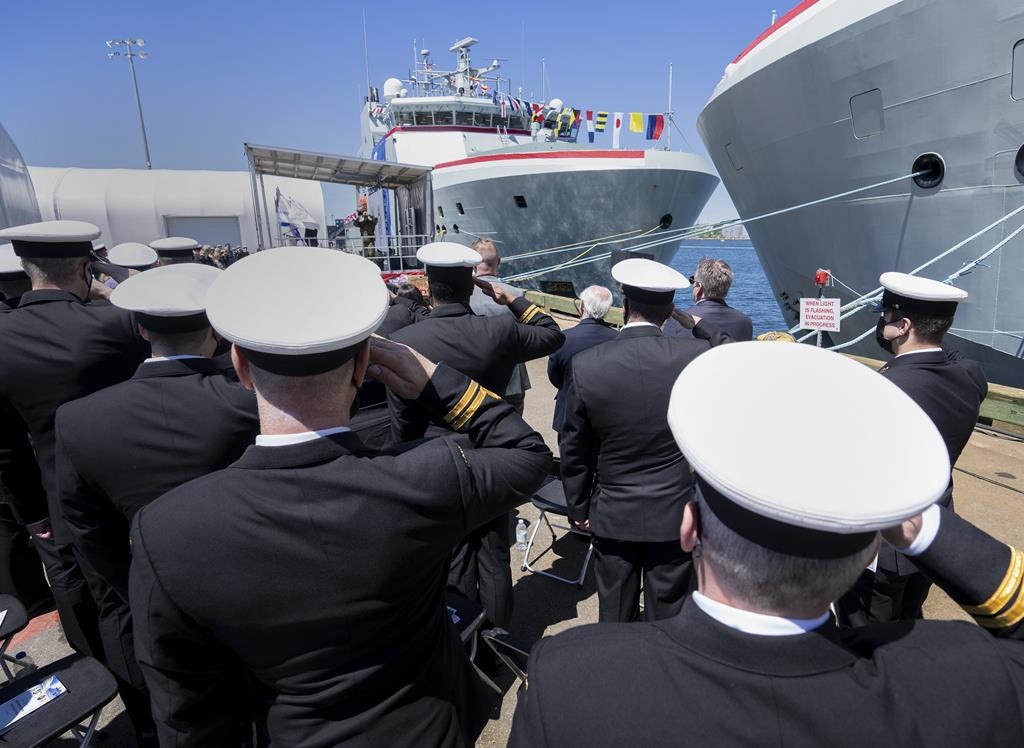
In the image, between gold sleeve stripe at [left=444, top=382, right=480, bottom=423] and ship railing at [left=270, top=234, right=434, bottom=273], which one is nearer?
gold sleeve stripe at [left=444, top=382, right=480, bottom=423]

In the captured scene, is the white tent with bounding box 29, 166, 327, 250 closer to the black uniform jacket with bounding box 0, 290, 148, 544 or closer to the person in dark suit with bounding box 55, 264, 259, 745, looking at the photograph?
the black uniform jacket with bounding box 0, 290, 148, 544

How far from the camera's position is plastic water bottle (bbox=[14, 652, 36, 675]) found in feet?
8.75

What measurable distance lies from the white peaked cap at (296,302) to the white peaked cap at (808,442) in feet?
2.09

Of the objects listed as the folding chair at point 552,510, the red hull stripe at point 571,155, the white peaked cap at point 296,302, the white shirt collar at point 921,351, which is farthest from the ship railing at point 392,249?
the white peaked cap at point 296,302

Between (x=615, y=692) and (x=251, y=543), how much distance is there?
70 centimetres

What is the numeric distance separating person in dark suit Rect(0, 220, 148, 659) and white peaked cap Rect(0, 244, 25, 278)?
0.88m

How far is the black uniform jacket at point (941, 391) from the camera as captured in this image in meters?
2.24

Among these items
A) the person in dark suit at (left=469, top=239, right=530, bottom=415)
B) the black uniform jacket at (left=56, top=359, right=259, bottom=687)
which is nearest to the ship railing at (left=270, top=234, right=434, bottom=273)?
the person in dark suit at (left=469, top=239, right=530, bottom=415)

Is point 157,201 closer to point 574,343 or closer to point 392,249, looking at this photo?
point 392,249

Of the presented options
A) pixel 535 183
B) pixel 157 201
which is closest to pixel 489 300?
pixel 535 183

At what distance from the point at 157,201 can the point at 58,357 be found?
20.4 meters

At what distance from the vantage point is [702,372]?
867 millimetres

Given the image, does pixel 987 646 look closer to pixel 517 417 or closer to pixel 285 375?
pixel 517 417

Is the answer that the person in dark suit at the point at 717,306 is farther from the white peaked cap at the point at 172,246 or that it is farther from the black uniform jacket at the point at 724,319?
the white peaked cap at the point at 172,246
